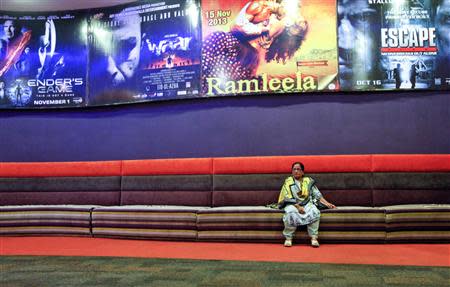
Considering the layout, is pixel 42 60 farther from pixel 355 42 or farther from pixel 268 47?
pixel 355 42

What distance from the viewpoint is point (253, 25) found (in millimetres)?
5793

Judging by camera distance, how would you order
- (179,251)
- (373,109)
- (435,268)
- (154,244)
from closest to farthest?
(435,268) < (179,251) < (154,244) < (373,109)

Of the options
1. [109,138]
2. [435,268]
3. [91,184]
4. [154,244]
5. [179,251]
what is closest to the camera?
[435,268]

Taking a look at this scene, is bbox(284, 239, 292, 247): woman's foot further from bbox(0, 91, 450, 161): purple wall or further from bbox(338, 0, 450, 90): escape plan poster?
bbox(338, 0, 450, 90): escape plan poster

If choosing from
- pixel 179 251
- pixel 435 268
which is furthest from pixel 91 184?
→ pixel 435 268

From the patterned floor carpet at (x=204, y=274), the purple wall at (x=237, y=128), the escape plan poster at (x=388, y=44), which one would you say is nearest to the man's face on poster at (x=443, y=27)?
the escape plan poster at (x=388, y=44)

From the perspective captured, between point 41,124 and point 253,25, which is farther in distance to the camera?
point 41,124

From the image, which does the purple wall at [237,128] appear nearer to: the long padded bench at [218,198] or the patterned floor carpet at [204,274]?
the long padded bench at [218,198]

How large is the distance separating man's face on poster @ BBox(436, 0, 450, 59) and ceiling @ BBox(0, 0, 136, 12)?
14.0 feet

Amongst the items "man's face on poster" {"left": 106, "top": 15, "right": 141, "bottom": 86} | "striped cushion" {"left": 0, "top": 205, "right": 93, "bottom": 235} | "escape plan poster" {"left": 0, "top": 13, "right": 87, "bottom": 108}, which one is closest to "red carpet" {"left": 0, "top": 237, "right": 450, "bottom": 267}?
"striped cushion" {"left": 0, "top": 205, "right": 93, "bottom": 235}

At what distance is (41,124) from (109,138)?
114 centimetres

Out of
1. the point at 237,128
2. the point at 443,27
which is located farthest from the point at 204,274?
the point at 443,27

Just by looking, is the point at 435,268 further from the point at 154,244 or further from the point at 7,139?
the point at 7,139

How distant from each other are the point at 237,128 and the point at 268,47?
118 centimetres
